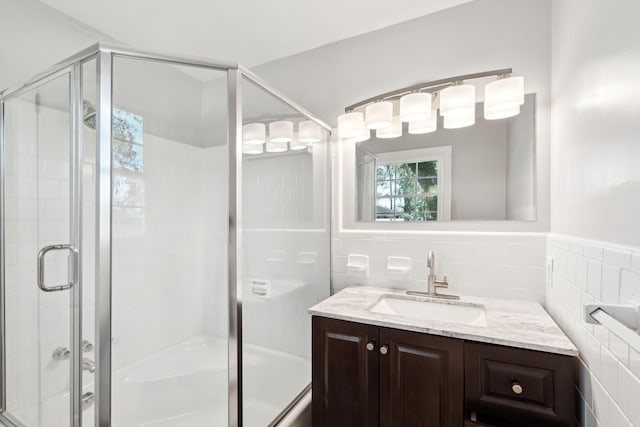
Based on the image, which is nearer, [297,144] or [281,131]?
[281,131]

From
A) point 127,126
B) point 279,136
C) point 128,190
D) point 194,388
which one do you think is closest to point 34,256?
point 128,190

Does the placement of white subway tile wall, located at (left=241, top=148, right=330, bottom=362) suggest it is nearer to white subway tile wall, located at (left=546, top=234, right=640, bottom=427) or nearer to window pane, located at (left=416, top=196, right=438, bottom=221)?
window pane, located at (left=416, top=196, right=438, bottom=221)

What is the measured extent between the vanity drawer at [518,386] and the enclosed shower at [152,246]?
886mm

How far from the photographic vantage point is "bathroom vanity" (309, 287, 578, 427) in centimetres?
95

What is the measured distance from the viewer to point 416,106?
1.54 metres

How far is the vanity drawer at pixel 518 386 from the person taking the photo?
3.02 feet

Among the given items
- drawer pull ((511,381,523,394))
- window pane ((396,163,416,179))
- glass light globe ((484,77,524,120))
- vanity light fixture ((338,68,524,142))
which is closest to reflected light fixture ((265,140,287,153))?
vanity light fixture ((338,68,524,142))

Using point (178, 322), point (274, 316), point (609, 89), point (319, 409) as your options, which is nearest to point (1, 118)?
point (178, 322)

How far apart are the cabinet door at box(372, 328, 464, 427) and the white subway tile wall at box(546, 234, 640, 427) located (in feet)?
1.16

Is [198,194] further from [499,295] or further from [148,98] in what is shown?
[499,295]

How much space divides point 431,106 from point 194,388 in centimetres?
191

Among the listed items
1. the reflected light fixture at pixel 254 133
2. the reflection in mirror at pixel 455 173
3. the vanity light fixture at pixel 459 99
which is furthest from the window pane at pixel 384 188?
the reflected light fixture at pixel 254 133

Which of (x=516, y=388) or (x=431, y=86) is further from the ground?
(x=431, y=86)

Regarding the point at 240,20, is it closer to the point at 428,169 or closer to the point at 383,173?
the point at 383,173
